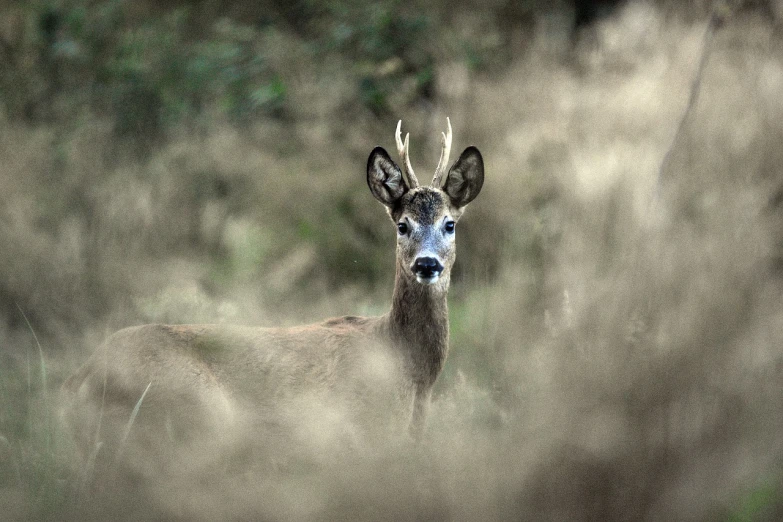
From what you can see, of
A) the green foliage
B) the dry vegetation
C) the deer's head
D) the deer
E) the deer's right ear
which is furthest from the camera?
the green foliage

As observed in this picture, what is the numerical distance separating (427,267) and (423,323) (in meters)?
0.39

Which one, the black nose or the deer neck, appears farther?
the deer neck

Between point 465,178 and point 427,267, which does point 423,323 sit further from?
point 465,178

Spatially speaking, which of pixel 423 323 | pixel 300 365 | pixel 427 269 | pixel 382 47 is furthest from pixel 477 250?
pixel 382 47

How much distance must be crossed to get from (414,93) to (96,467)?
6.11m

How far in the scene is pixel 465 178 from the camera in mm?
5641

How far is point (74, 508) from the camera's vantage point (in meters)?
4.04

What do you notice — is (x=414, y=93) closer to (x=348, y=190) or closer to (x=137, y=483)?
(x=348, y=190)

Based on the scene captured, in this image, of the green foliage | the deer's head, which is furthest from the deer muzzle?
the green foliage

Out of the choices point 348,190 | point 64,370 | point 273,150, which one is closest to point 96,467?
point 64,370

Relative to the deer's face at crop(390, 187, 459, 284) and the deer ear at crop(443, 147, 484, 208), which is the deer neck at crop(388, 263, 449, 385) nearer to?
the deer's face at crop(390, 187, 459, 284)

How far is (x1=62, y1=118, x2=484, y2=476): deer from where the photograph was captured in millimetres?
4758

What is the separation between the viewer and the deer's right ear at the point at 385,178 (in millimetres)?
5523

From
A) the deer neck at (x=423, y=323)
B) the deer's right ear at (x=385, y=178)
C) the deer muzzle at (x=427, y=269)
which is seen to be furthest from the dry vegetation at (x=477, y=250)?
the deer's right ear at (x=385, y=178)
